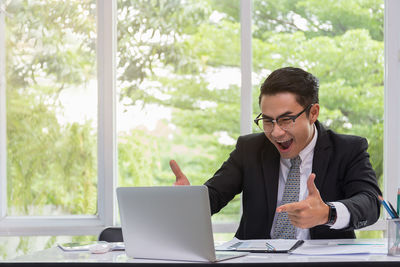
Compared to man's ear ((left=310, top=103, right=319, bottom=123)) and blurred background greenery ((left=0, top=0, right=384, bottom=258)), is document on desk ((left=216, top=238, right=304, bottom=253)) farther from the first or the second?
blurred background greenery ((left=0, top=0, right=384, bottom=258))

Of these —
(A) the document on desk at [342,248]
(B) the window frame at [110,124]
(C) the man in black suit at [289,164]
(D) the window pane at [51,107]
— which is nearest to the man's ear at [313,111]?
(C) the man in black suit at [289,164]

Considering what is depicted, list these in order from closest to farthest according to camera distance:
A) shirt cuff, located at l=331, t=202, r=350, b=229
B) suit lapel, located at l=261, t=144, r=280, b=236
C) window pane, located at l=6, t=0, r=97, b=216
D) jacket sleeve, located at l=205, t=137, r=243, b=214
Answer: shirt cuff, located at l=331, t=202, r=350, b=229
suit lapel, located at l=261, t=144, r=280, b=236
jacket sleeve, located at l=205, t=137, r=243, b=214
window pane, located at l=6, t=0, r=97, b=216

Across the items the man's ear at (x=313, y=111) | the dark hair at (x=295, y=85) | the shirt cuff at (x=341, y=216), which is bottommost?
the shirt cuff at (x=341, y=216)

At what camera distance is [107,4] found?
380 centimetres

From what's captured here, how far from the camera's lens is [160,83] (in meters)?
3.79

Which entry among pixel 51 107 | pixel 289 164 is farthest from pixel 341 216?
pixel 51 107

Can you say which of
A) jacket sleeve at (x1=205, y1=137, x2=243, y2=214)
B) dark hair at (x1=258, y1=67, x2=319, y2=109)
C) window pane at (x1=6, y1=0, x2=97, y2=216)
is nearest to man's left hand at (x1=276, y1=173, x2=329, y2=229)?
dark hair at (x1=258, y1=67, x2=319, y2=109)

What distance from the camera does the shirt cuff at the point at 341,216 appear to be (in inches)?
82.7

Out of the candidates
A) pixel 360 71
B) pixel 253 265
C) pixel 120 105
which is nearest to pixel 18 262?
pixel 253 265

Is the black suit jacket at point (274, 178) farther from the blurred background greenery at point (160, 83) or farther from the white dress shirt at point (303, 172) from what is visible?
the blurred background greenery at point (160, 83)

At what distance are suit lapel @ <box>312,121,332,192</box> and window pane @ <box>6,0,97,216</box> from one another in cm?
169

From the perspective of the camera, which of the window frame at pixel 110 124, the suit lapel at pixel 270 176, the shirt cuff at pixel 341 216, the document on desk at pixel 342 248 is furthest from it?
the window frame at pixel 110 124

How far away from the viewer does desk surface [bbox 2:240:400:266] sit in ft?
5.17

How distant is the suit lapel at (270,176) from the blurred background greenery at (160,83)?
1057 mm
